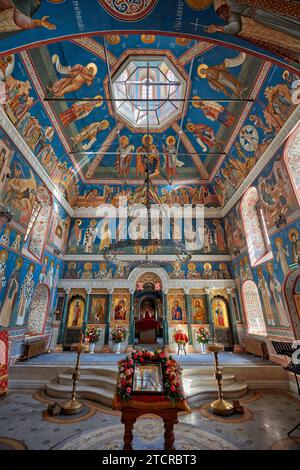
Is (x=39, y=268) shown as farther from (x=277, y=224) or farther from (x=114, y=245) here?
(x=277, y=224)

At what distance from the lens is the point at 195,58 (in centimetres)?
907

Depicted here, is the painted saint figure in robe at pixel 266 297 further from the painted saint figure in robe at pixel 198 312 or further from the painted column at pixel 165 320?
the painted column at pixel 165 320

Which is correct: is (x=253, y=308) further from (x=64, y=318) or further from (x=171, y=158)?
(x=64, y=318)

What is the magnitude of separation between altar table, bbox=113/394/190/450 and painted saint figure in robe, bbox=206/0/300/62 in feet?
26.2

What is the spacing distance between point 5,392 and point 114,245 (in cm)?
597

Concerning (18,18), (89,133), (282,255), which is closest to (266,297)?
(282,255)

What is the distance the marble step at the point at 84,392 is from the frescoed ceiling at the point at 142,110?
977 cm

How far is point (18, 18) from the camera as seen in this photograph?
4.62m

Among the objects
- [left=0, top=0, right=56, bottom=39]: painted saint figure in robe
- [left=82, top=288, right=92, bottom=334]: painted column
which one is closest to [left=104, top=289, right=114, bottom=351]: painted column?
[left=82, top=288, right=92, bottom=334]: painted column

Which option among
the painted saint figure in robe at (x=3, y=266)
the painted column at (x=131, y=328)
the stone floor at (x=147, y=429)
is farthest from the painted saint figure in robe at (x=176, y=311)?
the painted saint figure in robe at (x=3, y=266)

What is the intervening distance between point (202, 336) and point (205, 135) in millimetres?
11669

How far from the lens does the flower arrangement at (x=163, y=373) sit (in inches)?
139

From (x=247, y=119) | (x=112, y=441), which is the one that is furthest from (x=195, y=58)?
(x=112, y=441)

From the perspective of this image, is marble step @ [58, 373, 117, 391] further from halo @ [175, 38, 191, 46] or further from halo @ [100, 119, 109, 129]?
halo @ [175, 38, 191, 46]
